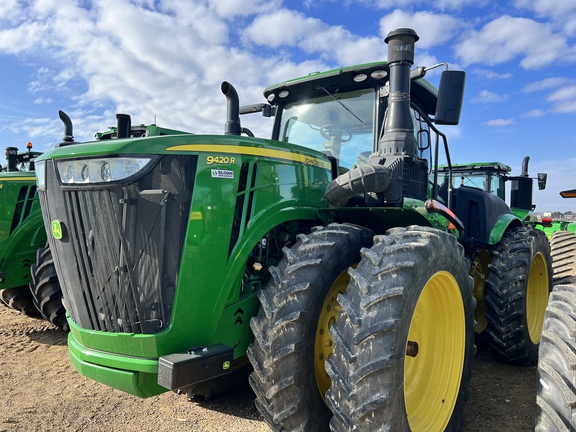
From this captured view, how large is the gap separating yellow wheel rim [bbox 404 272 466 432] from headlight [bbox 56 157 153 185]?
1.90 metres

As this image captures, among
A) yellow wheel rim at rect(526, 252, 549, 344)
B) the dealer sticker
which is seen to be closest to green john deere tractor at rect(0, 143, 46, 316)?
the dealer sticker

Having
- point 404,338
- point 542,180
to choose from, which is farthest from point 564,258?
point 404,338

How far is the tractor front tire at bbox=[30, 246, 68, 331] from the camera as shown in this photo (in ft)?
16.0

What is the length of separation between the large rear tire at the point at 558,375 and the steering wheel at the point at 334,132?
2.27 metres

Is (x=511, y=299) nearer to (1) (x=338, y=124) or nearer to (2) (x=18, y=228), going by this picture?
(1) (x=338, y=124)

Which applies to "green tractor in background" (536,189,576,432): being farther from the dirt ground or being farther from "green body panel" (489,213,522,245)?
"green body panel" (489,213,522,245)

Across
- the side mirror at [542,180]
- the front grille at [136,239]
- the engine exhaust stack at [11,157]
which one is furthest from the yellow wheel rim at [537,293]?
the engine exhaust stack at [11,157]

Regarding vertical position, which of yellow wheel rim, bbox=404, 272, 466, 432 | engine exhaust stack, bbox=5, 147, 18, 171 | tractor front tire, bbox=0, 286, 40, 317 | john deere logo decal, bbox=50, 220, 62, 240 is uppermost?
engine exhaust stack, bbox=5, 147, 18, 171

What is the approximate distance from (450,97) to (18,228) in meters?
5.28

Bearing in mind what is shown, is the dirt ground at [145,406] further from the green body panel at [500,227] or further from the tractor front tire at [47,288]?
the green body panel at [500,227]

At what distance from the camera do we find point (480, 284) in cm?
493

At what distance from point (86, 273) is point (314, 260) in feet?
4.35

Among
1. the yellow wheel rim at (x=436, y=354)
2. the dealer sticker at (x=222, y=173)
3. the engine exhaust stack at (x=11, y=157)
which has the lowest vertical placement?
the yellow wheel rim at (x=436, y=354)

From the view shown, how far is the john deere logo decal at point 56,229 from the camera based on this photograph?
8.73 ft
